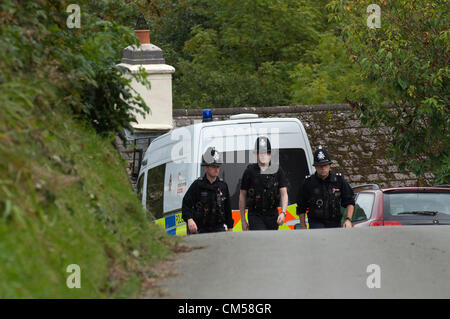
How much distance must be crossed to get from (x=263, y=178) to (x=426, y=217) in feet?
7.37

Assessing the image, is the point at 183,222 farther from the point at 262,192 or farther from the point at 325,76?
the point at 325,76

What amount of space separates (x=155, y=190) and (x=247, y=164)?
2137 mm

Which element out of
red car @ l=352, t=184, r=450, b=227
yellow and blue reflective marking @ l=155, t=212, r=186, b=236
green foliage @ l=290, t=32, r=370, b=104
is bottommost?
yellow and blue reflective marking @ l=155, t=212, r=186, b=236

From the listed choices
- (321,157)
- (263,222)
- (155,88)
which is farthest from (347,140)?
(263,222)

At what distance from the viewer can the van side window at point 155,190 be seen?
47.3 feet

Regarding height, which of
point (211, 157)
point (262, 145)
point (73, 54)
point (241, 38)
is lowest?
point (211, 157)

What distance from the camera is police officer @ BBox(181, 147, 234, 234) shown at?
38.5 feet

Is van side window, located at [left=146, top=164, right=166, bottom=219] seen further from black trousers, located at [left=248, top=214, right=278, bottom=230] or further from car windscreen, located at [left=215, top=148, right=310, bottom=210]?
black trousers, located at [left=248, top=214, right=278, bottom=230]

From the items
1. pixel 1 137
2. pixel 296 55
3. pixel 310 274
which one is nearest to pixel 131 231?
pixel 310 274

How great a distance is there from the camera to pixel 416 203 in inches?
482

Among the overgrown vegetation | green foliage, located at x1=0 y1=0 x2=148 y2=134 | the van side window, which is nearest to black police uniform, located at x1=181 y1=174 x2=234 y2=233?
the overgrown vegetation

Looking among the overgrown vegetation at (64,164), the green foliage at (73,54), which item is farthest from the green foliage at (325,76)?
the overgrown vegetation at (64,164)

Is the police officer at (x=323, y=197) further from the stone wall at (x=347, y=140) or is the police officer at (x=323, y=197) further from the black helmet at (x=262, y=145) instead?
the stone wall at (x=347, y=140)

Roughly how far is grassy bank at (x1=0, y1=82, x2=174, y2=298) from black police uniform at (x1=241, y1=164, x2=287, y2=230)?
3015mm
